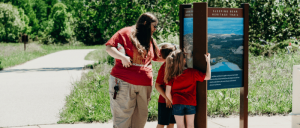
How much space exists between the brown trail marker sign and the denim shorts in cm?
13

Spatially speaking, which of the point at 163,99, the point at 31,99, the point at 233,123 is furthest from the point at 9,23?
the point at 163,99

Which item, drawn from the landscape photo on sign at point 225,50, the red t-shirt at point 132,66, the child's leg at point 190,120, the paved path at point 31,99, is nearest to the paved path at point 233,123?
the paved path at point 31,99

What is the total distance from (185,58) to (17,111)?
3.91m

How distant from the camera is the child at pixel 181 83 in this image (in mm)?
3439

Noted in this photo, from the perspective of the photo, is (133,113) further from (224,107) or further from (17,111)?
(17,111)

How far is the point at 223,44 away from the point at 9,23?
45.5 m

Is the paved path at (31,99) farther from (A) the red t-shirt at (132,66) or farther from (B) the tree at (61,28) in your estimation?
(B) the tree at (61,28)

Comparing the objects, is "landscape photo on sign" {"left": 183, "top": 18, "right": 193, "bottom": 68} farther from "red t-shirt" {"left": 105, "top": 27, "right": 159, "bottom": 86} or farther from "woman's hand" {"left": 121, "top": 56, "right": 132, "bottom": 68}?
"woman's hand" {"left": 121, "top": 56, "right": 132, "bottom": 68}

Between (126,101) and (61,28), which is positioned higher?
(126,101)

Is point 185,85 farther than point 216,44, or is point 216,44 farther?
point 216,44

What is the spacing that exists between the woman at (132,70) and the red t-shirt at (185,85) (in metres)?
0.33

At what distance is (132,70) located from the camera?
3.57 meters

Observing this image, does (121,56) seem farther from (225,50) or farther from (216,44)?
(225,50)

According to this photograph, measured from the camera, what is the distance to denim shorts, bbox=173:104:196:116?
3.47 metres
